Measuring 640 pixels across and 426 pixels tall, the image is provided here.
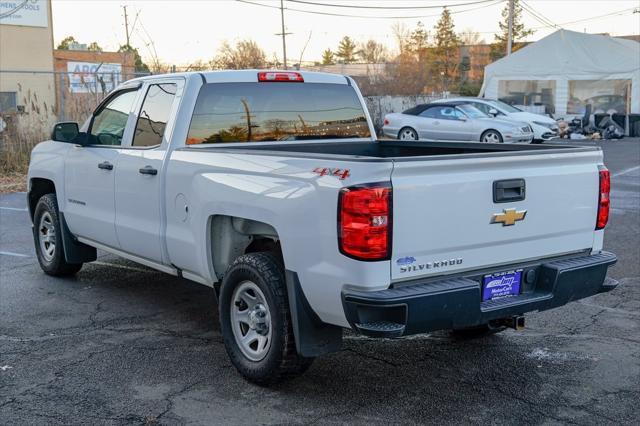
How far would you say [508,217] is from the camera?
4590mm

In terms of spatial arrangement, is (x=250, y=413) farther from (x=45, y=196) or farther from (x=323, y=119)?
(x=45, y=196)

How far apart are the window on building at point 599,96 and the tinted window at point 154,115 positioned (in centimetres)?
2882

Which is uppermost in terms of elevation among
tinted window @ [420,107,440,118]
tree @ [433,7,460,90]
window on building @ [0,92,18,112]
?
tree @ [433,7,460,90]

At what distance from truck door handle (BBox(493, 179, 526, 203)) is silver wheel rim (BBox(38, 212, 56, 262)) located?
15.8 ft

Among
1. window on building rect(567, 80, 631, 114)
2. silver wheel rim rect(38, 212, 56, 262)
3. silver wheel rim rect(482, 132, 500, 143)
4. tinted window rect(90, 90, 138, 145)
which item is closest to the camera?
tinted window rect(90, 90, 138, 145)

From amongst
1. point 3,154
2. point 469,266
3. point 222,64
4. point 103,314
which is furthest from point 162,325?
point 222,64

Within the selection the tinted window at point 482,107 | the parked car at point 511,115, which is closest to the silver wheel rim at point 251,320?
the parked car at point 511,115

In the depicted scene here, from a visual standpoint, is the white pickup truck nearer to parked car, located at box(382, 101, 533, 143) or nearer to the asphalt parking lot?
the asphalt parking lot

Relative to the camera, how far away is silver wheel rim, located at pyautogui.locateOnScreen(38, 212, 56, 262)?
7.82 meters

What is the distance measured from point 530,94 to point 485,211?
3061 cm

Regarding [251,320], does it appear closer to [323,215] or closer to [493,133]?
[323,215]

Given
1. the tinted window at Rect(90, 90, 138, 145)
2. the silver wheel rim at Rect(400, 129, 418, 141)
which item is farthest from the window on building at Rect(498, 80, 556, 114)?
the tinted window at Rect(90, 90, 138, 145)

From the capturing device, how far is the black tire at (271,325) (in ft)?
15.2

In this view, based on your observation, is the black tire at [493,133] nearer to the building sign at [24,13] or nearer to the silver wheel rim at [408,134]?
the silver wheel rim at [408,134]
